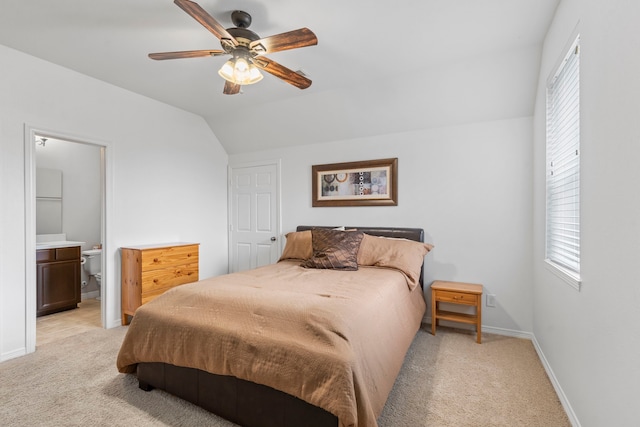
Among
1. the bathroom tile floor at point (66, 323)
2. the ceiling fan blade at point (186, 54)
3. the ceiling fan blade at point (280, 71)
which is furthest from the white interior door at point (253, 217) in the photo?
the ceiling fan blade at point (186, 54)

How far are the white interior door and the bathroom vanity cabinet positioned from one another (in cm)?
204

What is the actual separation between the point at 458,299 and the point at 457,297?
2 centimetres

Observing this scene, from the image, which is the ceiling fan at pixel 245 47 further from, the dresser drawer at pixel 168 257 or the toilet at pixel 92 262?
the toilet at pixel 92 262

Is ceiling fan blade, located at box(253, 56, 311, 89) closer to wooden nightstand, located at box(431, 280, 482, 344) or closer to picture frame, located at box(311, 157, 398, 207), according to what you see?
picture frame, located at box(311, 157, 398, 207)

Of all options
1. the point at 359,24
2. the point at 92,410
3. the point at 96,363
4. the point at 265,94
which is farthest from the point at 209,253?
the point at 359,24

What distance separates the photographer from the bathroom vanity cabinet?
369 cm

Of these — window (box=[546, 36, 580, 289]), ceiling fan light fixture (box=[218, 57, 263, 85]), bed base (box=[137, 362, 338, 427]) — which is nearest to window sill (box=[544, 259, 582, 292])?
window (box=[546, 36, 580, 289])

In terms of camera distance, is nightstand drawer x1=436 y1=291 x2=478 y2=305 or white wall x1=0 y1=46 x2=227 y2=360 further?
nightstand drawer x1=436 y1=291 x2=478 y2=305

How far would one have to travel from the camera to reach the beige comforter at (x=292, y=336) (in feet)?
4.73

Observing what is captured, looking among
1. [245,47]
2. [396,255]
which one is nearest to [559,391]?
[396,255]

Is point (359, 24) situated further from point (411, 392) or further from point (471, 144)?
point (411, 392)

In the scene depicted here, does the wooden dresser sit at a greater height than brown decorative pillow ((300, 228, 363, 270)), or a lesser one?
lesser

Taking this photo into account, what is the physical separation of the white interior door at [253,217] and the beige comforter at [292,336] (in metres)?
2.14

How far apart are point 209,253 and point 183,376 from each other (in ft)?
9.25
